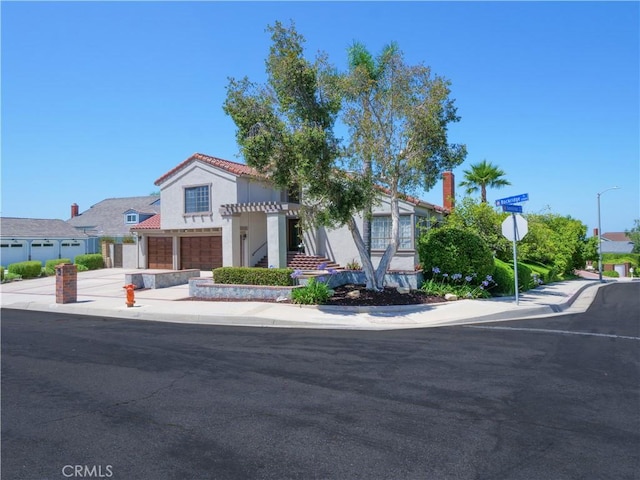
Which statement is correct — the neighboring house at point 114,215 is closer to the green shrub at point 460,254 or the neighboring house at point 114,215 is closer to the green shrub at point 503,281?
the green shrub at point 460,254

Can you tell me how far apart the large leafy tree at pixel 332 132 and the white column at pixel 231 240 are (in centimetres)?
908

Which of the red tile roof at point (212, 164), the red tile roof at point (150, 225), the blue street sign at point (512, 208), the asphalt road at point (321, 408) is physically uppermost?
the red tile roof at point (212, 164)

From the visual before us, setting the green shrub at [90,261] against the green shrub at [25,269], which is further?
the green shrub at [90,261]

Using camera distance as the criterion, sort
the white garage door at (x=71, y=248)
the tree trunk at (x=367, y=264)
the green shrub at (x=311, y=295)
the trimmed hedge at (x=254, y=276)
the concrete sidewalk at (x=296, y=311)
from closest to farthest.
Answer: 1. the concrete sidewalk at (x=296, y=311)
2. the green shrub at (x=311, y=295)
3. the tree trunk at (x=367, y=264)
4. the trimmed hedge at (x=254, y=276)
5. the white garage door at (x=71, y=248)

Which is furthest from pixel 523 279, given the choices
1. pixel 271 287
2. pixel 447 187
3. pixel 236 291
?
pixel 236 291

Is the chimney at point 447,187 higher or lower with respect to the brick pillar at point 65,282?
higher

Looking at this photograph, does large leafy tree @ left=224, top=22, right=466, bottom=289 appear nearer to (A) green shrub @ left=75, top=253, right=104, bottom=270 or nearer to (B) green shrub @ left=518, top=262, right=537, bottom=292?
(B) green shrub @ left=518, top=262, right=537, bottom=292

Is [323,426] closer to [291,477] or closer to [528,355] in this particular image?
[291,477]

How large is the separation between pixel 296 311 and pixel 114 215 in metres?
36.5

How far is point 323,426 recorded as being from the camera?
15.8 ft

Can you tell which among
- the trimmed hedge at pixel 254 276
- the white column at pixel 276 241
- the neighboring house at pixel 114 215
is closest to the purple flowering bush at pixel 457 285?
the trimmed hedge at pixel 254 276

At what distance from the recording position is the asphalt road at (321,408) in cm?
400

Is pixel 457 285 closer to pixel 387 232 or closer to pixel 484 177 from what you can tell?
pixel 387 232

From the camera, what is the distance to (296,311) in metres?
13.1
